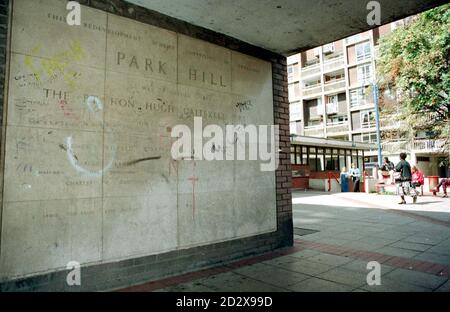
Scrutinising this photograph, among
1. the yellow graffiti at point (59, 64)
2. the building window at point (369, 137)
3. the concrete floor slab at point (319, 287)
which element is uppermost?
the building window at point (369, 137)

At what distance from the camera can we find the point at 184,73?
4.11 meters

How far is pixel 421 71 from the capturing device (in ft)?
46.3

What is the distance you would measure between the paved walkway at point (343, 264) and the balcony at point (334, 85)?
35.0 meters

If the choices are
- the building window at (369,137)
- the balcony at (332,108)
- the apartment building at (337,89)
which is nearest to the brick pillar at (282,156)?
the apartment building at (337,89)

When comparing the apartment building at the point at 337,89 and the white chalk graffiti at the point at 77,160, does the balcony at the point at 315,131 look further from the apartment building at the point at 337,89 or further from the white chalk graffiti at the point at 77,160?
the white chalk graffiti at the point at 77,160

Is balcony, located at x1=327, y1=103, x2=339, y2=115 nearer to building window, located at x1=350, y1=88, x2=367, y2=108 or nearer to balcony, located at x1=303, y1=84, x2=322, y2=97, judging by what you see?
building window, located at x1=350, y1=88, x2=367, y2=108

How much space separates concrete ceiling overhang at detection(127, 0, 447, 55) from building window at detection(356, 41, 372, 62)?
121 feet

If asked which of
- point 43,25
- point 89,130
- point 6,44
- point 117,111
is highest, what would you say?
point 43,25

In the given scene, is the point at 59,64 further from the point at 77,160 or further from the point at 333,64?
the point at 333,64

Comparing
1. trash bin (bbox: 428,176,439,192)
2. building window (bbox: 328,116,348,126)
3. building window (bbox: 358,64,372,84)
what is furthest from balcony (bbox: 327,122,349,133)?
trash bin (bbox: 428,176,439,192)

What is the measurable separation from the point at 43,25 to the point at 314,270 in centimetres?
452

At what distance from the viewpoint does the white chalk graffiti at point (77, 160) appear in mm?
3145
